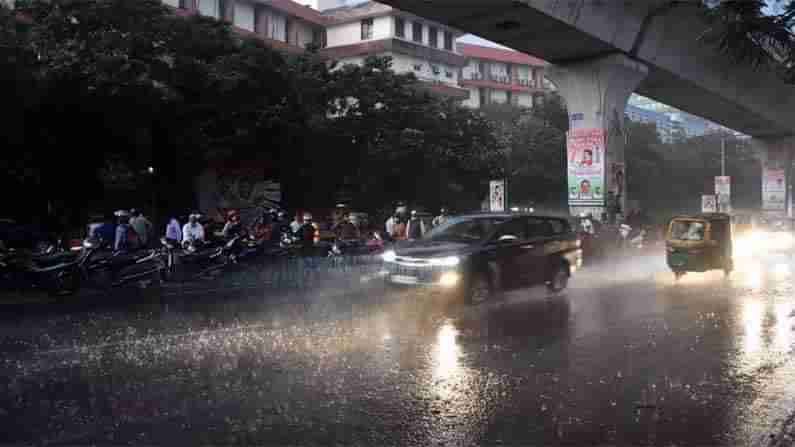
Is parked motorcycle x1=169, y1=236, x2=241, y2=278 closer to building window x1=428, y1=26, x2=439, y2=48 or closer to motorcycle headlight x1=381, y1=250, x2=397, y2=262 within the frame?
motorcycle headlight x1=381, y1=250, x2=397, y2=262

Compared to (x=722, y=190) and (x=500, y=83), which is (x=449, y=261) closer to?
(x=722, y=190)

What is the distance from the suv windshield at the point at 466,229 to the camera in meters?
11.7

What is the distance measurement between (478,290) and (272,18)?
42.8m

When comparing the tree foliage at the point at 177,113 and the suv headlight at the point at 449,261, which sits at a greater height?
the tree foliage at the point at 177,113

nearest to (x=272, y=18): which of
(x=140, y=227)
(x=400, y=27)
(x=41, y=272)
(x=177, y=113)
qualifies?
(x=400, y=27)

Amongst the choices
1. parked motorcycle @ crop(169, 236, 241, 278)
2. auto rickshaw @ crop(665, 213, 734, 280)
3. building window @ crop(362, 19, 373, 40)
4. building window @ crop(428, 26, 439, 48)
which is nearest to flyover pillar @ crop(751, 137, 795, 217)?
building window @ crop(428, 26, 439, 48)

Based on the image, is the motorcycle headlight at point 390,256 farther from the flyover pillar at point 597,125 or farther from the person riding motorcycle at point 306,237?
the flyover pillar at point 597,125

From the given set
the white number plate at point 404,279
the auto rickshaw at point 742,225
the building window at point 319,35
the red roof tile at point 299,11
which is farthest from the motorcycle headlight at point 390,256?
the building window at point 319,35

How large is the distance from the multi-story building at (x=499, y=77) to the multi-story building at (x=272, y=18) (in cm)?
1845

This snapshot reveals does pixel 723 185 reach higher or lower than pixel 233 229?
higher

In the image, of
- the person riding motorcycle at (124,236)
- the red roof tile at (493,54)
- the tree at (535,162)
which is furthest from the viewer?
the red roof tile at (493,54)

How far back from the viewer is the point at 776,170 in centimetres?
4084

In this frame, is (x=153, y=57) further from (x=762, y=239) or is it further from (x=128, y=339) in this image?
(x=762, y=239)

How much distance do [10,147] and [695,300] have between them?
1795 centimetres
